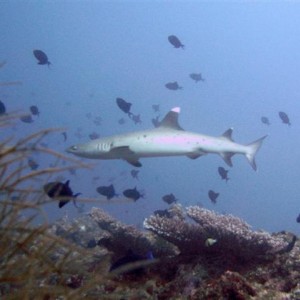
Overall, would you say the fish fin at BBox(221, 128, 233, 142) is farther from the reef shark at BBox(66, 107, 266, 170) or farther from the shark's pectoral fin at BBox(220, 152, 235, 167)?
the shark's pectoral fin at BBox(220, 152, 235, 167)

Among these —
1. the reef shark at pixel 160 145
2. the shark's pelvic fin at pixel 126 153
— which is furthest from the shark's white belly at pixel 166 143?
the shark's pelvic fin at pixel 126 153

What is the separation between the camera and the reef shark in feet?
29.6

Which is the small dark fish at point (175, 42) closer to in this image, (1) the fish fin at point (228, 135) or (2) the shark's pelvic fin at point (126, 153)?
(1) the fish fin at point (228, 135)

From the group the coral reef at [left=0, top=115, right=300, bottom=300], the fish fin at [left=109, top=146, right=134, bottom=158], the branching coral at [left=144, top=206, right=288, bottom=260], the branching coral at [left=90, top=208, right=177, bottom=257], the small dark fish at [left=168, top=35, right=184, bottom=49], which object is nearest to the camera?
the coral reef at [left=0, top=115, right=300, bottom=300]

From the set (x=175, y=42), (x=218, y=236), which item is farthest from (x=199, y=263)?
(x=175, y=42)

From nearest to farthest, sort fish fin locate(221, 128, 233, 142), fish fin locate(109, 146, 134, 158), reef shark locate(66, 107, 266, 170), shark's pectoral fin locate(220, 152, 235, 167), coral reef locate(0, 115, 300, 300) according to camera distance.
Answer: coral reef locate(0, 115, 300, 300)
fish fin locate(109, 146, 134, 158)
reef shark locate(66, 107, 266, 170)
shark's pectoral fin locate(220, 152, 235, 167)
fish fin locate(221, 128, 233, 142)

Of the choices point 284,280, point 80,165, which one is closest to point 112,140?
point 284,280

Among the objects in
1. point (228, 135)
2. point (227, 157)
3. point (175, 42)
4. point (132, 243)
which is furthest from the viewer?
point (175, 42)

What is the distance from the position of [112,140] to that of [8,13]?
195 metres

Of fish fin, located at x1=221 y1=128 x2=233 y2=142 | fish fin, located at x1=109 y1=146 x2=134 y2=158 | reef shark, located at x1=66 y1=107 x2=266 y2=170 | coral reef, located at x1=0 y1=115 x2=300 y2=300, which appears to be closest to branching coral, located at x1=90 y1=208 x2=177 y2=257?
coral reef, located at x1=0 y1=115 x2=300 y2=300

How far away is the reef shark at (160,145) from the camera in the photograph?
902 cm

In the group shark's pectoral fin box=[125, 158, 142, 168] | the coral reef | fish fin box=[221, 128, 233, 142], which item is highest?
fish fin box=[221, 128, 233, 142]

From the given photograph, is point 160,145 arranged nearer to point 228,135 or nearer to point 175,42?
point 228,135

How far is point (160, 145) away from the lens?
29.7 feet
